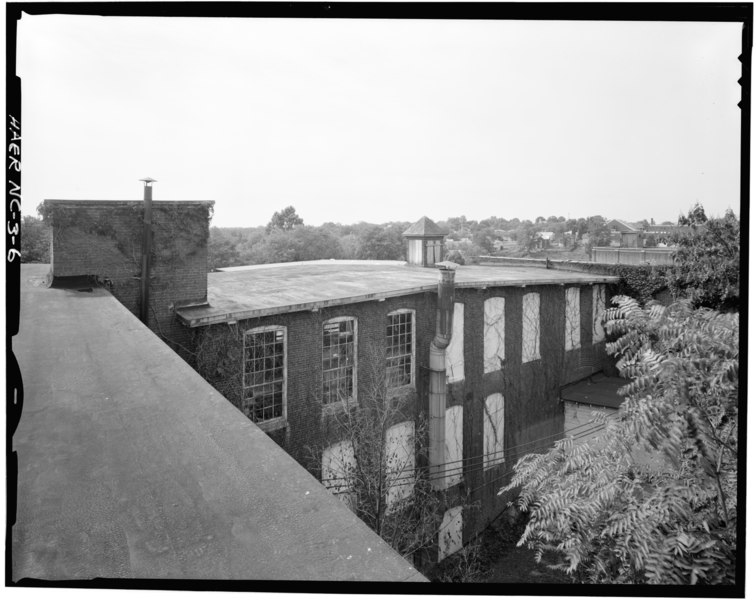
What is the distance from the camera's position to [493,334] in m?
12.6

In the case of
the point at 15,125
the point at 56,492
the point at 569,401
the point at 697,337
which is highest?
the point at 15,125

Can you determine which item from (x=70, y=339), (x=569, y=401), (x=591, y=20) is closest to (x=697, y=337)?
(x=591, y=20)

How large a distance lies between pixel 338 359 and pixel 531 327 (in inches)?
250

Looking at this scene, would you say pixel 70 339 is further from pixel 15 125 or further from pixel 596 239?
pixel 596 239

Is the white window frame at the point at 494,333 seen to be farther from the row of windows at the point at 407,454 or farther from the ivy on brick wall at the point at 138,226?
the ivy on brick wall at the point at 138,226

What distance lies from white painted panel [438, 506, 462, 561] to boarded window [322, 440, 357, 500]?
2769mm

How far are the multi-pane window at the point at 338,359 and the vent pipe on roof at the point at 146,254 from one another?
2823mm

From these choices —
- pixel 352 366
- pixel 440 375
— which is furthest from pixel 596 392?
pixel 352 366

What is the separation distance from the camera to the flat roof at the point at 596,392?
1385 centimetres

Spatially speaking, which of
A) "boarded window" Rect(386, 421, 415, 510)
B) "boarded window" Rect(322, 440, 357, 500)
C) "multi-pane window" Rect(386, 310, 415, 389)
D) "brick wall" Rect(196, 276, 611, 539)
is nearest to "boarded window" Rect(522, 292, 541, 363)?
"brick wall" Rect(196, 276, 611, 539)

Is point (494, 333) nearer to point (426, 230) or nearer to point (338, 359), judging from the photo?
point (338, 359)

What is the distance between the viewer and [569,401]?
1452cm

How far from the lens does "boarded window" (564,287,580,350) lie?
1498 cm

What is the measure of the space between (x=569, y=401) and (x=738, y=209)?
11.6 metres
